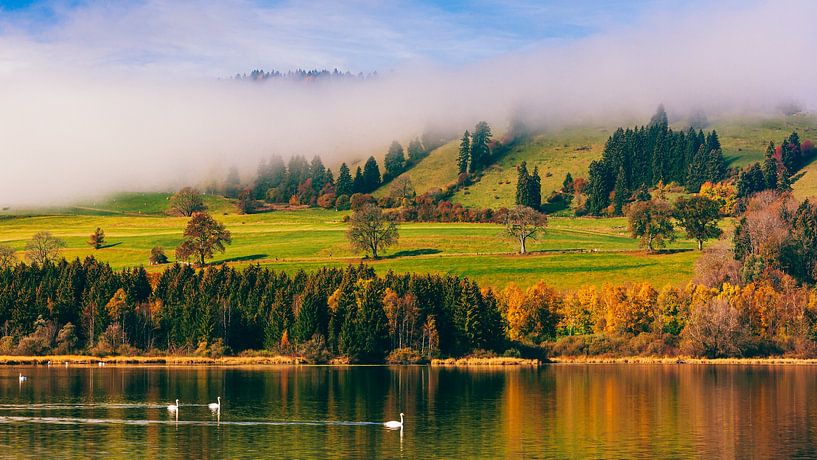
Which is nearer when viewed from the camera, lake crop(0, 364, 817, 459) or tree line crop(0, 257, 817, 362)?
lake crop(0, 364, 817, 459)

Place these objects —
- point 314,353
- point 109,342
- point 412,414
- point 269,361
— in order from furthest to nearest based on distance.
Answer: point 109,342 → point 269,361 → point 314,353 → point 412,414

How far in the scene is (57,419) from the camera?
75875 mm

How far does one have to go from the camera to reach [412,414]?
81125mm

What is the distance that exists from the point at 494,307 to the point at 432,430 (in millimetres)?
70601

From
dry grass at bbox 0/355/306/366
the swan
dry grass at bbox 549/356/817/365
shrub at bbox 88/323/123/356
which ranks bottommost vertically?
dry grass at bbox 549/356/817/365

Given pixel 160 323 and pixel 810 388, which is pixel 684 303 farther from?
pixel 160 323

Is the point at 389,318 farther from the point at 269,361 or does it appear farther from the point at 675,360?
the point at 675,360

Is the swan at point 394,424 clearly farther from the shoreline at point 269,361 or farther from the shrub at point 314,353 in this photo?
the shrub at point 314,353

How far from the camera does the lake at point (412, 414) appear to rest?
6381 cm

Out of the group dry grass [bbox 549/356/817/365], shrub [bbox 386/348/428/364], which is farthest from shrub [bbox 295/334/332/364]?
dry grass [bbox 549/356/817/365]

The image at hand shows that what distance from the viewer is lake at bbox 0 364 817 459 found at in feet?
209

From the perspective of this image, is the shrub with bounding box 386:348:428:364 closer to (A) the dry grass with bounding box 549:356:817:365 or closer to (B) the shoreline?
(B) the shoreline

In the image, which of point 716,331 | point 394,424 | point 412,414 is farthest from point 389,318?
point 394,424

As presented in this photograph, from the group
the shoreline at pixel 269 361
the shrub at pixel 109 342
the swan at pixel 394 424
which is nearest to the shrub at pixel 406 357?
the shoreline at pixel 269 361
